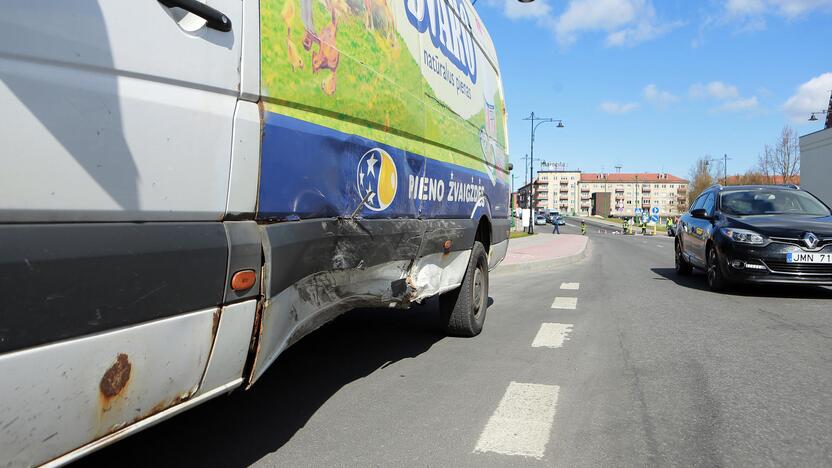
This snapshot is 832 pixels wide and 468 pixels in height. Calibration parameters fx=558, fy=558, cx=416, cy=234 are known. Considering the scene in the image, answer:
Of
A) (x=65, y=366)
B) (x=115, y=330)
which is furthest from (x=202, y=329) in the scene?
(x=65, y=366)

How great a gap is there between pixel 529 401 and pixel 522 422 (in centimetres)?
36

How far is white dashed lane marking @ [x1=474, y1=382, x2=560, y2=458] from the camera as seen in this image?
2707 millimetres

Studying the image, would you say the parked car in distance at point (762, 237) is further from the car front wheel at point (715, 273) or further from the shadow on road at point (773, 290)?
the shadow on road at point (773, 290)

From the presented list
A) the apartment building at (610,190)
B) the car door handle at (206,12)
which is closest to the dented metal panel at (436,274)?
the car door handle at (206,12)

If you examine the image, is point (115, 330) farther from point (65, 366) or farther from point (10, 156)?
point (10, 156)

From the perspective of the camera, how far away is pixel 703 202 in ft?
31.0

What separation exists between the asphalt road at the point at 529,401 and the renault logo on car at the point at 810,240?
51.5 inches

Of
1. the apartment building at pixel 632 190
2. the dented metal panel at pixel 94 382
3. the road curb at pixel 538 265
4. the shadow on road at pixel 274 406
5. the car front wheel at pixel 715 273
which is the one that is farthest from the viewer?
the apartment building at pixel 632 190

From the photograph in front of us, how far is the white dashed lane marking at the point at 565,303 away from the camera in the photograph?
6.99 meters

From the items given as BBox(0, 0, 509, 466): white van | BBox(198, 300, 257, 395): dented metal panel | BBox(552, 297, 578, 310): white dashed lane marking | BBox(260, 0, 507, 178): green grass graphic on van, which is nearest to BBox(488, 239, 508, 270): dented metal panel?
BBox(552, 297, 578, 310): white dashed lane marking

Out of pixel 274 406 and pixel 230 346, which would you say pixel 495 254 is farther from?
pixel 230 346

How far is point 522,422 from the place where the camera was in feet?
9.94

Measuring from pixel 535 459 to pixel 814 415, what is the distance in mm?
1729

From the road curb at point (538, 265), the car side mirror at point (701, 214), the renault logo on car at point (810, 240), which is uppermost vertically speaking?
the car side mirror at point (701, 214)
